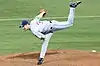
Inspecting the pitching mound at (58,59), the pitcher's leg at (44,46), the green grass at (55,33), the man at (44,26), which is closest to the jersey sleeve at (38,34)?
the man at (44,26)

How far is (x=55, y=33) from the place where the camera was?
50.3ft

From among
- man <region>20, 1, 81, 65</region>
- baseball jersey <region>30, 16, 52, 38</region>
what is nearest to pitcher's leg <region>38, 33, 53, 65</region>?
man <region>20, 1, 81, 65</region>

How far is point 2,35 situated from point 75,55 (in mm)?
4488

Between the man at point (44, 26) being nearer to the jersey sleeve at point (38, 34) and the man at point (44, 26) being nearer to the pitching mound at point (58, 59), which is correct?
the jersey sleeve at point (38, 34)

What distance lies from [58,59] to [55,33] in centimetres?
499

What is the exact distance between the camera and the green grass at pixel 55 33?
1330 cm

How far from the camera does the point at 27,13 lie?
1933 centimetres

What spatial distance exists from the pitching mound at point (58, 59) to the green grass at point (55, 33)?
1.42 metres

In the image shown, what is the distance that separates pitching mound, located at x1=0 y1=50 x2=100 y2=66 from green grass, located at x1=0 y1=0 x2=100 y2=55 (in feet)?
4.66

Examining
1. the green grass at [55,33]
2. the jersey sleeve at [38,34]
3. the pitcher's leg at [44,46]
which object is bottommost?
the green grass at [55,33]

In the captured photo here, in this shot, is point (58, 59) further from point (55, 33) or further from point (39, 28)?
point (55, 33)

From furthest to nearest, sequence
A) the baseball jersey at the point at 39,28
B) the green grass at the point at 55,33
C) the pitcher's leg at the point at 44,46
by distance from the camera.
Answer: the green grass at the point at 55,33 < the pitcher's leg at the point at 44,46 < the baseball jersey at the point at 39,28

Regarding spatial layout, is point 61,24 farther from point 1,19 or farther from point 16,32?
point 1,19

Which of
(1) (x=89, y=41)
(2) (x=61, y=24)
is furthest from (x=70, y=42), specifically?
(2) (x=61, y=24)
